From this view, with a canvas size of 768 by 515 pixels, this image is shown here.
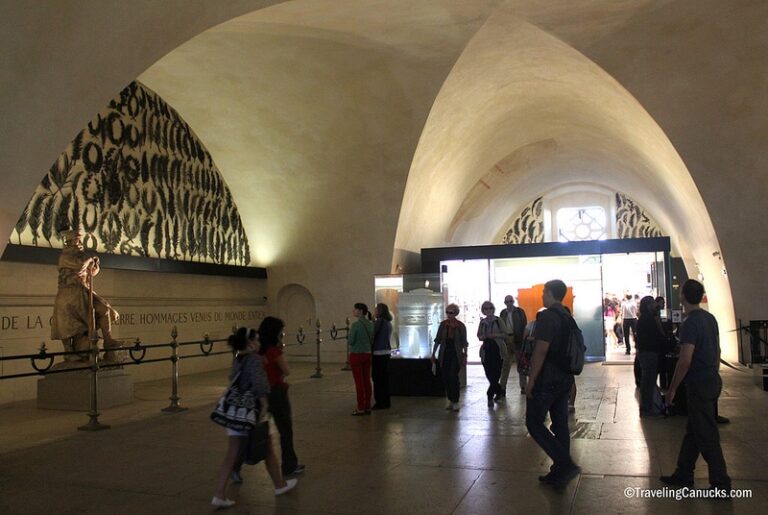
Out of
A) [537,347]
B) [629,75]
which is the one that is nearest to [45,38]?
[537,347]

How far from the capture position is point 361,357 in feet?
29.6

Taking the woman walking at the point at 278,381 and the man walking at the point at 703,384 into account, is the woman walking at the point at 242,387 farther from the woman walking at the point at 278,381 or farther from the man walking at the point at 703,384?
the man walking at the point at 703,384

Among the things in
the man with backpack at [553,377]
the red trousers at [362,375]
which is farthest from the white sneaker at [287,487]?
the red trousers at [362,375]

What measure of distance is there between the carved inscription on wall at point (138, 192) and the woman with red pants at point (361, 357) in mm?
6053

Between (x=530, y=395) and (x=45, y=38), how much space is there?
6.09 m

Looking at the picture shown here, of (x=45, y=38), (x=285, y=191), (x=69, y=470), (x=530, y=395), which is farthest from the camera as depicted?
(x=285, y=191)

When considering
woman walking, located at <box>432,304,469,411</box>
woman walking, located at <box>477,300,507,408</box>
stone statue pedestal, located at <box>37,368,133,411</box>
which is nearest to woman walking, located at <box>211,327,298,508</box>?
woman walking, located at <box>432,304,469,411</box>

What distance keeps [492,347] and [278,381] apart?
15.6 ft

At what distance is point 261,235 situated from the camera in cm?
1803

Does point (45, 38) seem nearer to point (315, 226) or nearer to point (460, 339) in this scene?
point (460, 339)

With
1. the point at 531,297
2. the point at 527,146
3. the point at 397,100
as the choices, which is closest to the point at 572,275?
the point at 531,297

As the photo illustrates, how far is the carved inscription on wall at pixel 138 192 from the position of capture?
12.1 meters

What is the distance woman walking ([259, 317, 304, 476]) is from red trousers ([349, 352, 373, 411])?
3.11 meters

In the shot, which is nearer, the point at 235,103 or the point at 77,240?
the point at 77,240
